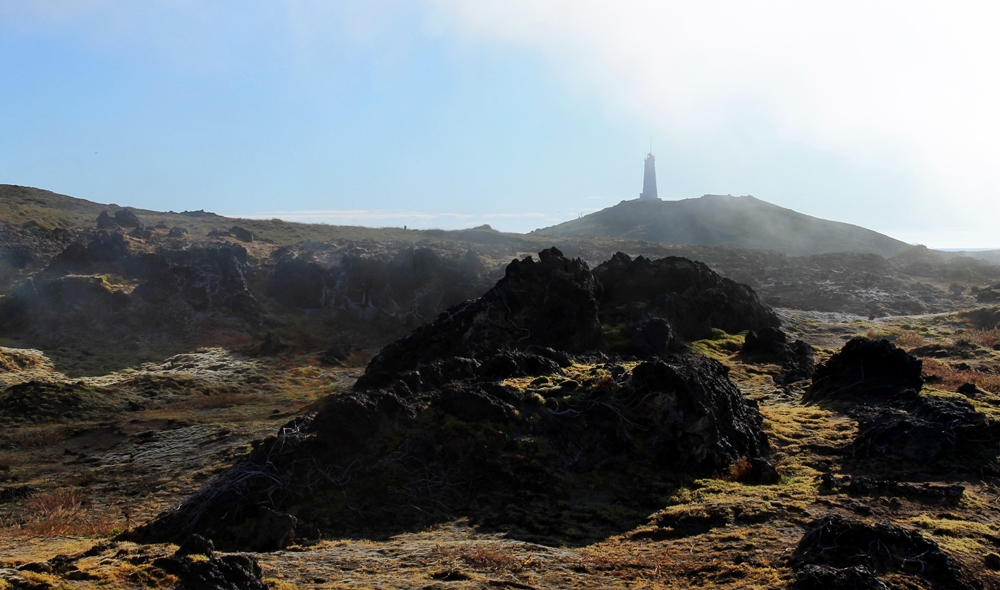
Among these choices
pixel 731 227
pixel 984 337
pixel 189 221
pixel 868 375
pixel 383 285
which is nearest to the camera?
pixel 868 375

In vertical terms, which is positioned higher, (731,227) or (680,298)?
(731,227)

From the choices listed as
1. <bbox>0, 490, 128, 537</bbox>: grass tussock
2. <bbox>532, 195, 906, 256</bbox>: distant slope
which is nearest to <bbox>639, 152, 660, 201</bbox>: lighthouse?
<bbox>532, 195, 906, 256</bbox>: distant slope

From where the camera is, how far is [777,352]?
2673 cm

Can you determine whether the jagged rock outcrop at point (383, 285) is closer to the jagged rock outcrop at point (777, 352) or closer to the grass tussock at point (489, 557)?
the jagged rock outcrop at point (777, 352)

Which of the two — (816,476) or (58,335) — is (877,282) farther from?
(58,335)

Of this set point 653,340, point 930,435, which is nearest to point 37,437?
point 653,340

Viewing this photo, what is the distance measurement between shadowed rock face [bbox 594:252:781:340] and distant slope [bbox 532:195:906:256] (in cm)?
5952

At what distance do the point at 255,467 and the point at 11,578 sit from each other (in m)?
4.54

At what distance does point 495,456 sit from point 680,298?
840 inches

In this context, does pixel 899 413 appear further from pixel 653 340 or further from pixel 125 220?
pixel 125 220

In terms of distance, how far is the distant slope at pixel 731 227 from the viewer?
96375 millimetres

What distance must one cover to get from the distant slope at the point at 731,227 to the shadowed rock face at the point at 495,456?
8171 cm

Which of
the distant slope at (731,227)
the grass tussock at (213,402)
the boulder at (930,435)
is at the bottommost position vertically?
the grass tussock at (213,402)

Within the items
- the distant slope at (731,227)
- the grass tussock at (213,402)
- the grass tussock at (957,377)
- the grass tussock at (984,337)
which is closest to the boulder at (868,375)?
the grass tussock at (957,377)
